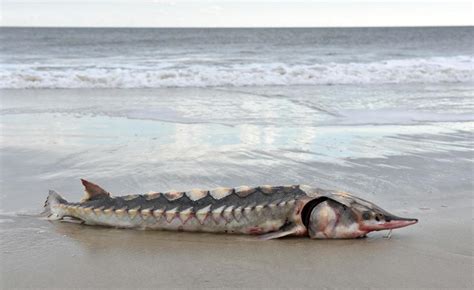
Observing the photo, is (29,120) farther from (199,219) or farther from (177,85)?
(177,85)

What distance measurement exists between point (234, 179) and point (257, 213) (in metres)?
1.63

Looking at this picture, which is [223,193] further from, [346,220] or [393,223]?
[393,223]

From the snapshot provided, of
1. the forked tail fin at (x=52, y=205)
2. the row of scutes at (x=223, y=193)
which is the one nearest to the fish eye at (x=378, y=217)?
the row of scutes at (x=223, y=193)

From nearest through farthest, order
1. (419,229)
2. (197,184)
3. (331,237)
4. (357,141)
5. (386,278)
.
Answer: (386,278), (331,237), (419,229), (197,184), (357,141)

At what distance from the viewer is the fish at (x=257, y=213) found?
10.3ft

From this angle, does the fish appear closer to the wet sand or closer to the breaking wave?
the wet sand

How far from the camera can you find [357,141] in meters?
6.64

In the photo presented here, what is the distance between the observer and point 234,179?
483 centimetres

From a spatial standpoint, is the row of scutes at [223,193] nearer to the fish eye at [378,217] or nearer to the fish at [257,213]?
the fish at [257,213]

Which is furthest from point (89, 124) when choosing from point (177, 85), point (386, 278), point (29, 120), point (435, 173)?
point (177, 85)

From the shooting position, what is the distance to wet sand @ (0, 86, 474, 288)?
279 cm

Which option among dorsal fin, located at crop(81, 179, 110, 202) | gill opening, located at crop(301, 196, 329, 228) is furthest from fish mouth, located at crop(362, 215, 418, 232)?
dorsal fin, located at crop(81, 179, 110, 202)

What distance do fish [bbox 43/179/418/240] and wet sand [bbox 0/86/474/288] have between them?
7 cm

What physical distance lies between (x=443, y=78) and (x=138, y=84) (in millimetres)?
9395
